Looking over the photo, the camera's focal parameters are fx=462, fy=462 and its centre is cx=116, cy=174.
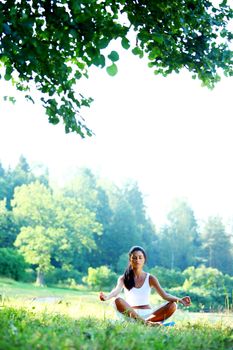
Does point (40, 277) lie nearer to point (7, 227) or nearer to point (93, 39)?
point (7, 227)

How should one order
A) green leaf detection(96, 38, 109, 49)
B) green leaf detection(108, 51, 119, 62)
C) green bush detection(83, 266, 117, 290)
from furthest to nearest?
green bush detection(83, 266, 117, 290) < green leaf detection(96, 38, 109, 49) < green leaf detection(108, 51, 119, 62)

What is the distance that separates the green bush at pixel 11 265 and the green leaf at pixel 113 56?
27925 mm

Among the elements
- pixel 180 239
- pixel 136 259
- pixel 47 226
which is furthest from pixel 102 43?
pixel 180 239

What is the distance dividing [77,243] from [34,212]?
488 centimetres

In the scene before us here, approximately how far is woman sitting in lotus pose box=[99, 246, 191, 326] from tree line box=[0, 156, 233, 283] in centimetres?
3134

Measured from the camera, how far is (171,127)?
75062 mm

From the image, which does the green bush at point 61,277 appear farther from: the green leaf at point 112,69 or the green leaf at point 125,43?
the green leaf at point 112,69

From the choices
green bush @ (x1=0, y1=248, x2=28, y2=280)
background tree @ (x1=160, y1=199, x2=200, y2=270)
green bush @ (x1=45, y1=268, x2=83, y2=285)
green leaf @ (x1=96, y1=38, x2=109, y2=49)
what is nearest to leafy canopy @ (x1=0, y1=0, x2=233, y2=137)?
green leaf @ (x1=96, y1=38, x2=109, y2=49)

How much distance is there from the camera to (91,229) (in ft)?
141

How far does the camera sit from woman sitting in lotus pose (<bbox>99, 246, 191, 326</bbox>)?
6.19m

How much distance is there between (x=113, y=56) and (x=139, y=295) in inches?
143

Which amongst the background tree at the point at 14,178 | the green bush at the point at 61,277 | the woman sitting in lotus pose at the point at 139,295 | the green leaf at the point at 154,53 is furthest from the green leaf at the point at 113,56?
the background tree at the point at 14,178

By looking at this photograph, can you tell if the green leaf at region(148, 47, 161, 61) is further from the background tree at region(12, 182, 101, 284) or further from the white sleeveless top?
the background tree at region(12, 182, 101, 284)

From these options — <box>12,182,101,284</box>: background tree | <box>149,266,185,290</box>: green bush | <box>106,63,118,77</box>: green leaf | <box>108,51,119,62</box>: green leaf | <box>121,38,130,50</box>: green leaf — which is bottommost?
<box>106,63,118,77</box>: green leaf
